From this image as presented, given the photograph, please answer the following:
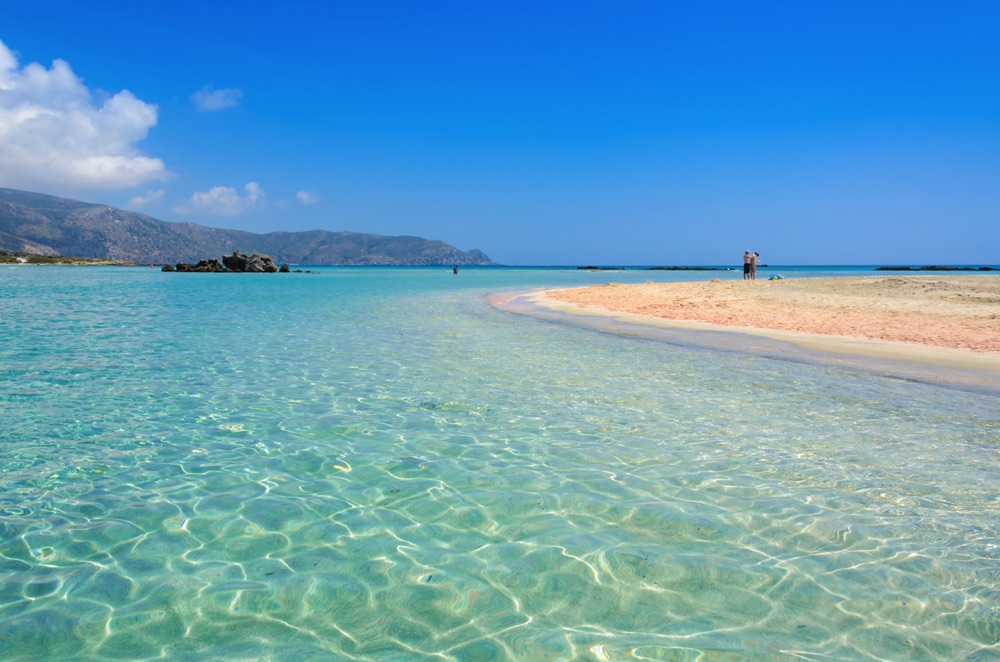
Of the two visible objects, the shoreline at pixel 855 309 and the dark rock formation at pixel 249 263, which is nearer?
the shoreline at pixel 855 309

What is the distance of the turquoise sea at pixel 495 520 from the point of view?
11.1 ft

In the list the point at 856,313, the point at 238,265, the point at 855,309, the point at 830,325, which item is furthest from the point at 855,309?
the point at 238,265

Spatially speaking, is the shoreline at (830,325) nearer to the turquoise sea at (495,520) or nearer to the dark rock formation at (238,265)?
the turquoise sea at (495,520)

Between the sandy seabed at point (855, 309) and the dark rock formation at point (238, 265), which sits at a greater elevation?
the dark rock formation at point (238, 265)

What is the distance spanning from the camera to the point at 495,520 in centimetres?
485

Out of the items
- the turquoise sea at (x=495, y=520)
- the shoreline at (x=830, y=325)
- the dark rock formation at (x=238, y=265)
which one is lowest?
the turquoise sea at (x=495, y=520)

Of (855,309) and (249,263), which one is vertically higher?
(249,263)

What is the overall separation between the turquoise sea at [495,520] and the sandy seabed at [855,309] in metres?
7.19

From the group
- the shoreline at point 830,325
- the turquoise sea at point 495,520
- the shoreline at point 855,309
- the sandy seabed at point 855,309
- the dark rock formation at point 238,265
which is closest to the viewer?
the turquoise sea at point 495,520

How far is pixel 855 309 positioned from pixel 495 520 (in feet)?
75.5

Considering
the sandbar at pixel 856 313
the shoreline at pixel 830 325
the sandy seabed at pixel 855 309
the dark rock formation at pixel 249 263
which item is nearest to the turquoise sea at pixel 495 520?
the shoreline at pixel 830 325

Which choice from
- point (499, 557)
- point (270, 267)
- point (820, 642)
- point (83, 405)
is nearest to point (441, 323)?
point (83, 405)

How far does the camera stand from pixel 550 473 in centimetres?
589

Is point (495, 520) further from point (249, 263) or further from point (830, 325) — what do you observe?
point (249, 263)
